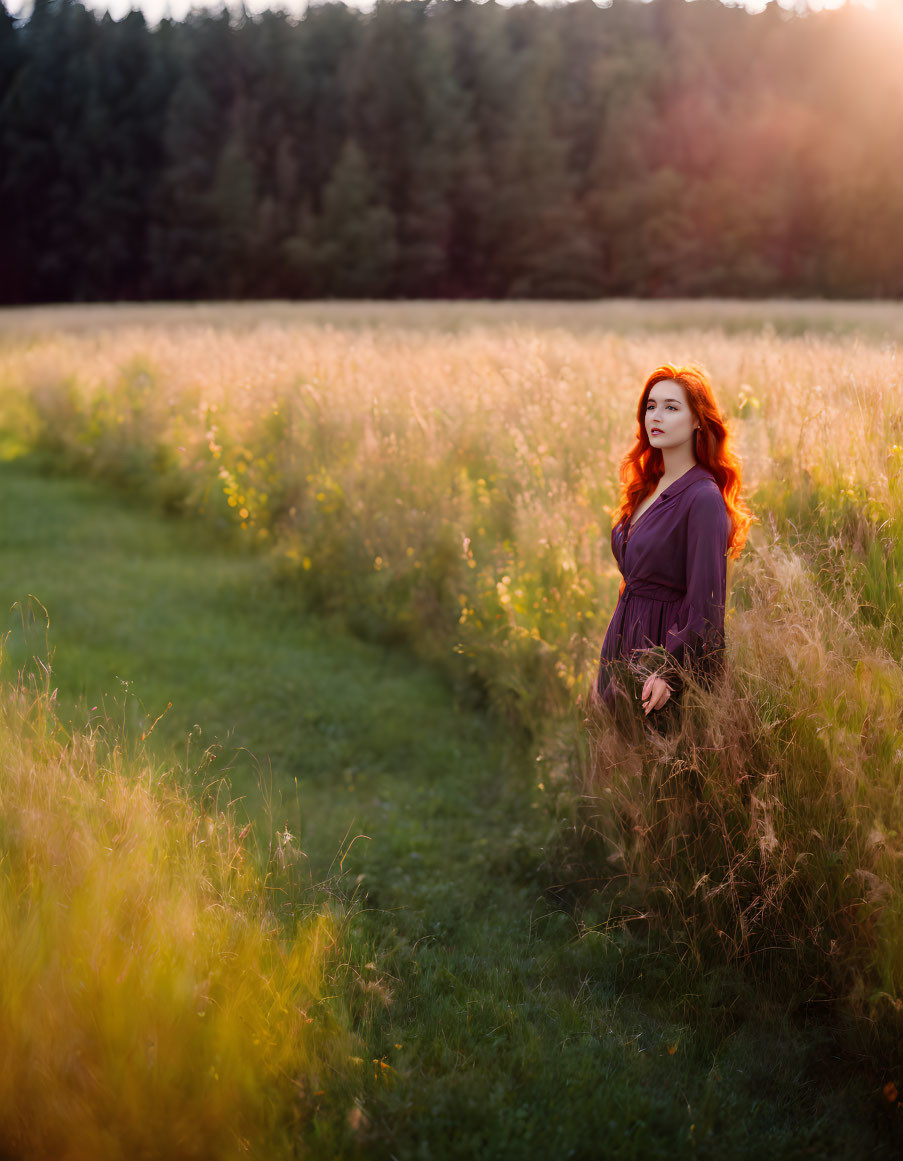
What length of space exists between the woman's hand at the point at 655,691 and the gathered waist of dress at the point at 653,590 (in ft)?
1.04

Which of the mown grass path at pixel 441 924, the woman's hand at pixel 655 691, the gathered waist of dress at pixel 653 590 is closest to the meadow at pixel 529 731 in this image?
the mown grass path at pixel 441 924

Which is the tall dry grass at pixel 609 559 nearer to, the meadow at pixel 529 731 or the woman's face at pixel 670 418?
the meadow at pixel 529 731

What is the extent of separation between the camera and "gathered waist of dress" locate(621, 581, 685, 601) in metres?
3.46

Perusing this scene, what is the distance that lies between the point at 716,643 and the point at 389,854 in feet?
6.95

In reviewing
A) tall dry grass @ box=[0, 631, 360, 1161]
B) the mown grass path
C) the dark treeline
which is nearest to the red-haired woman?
the mown grass path

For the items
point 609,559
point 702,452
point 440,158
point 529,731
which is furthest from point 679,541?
point 440,158

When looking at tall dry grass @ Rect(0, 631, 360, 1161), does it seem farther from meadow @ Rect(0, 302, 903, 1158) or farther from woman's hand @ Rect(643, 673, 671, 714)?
woman's hand @ Rect(643, 673, 671, 714)

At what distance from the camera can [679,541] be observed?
11.0ft

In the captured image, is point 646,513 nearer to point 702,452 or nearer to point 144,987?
point 702,452

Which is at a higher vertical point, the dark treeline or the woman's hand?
the dark treeline

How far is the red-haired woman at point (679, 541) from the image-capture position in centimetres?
324

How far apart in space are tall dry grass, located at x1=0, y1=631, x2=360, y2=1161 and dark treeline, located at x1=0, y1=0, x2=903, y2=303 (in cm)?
4778

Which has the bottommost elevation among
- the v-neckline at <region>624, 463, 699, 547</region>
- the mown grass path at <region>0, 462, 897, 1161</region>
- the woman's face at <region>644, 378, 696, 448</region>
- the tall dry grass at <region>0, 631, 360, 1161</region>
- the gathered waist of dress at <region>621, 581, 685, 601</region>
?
the mown grass path at <region>0, 462, 897, 1161</region>

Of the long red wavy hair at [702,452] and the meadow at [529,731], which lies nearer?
the meadow at [529,731]
